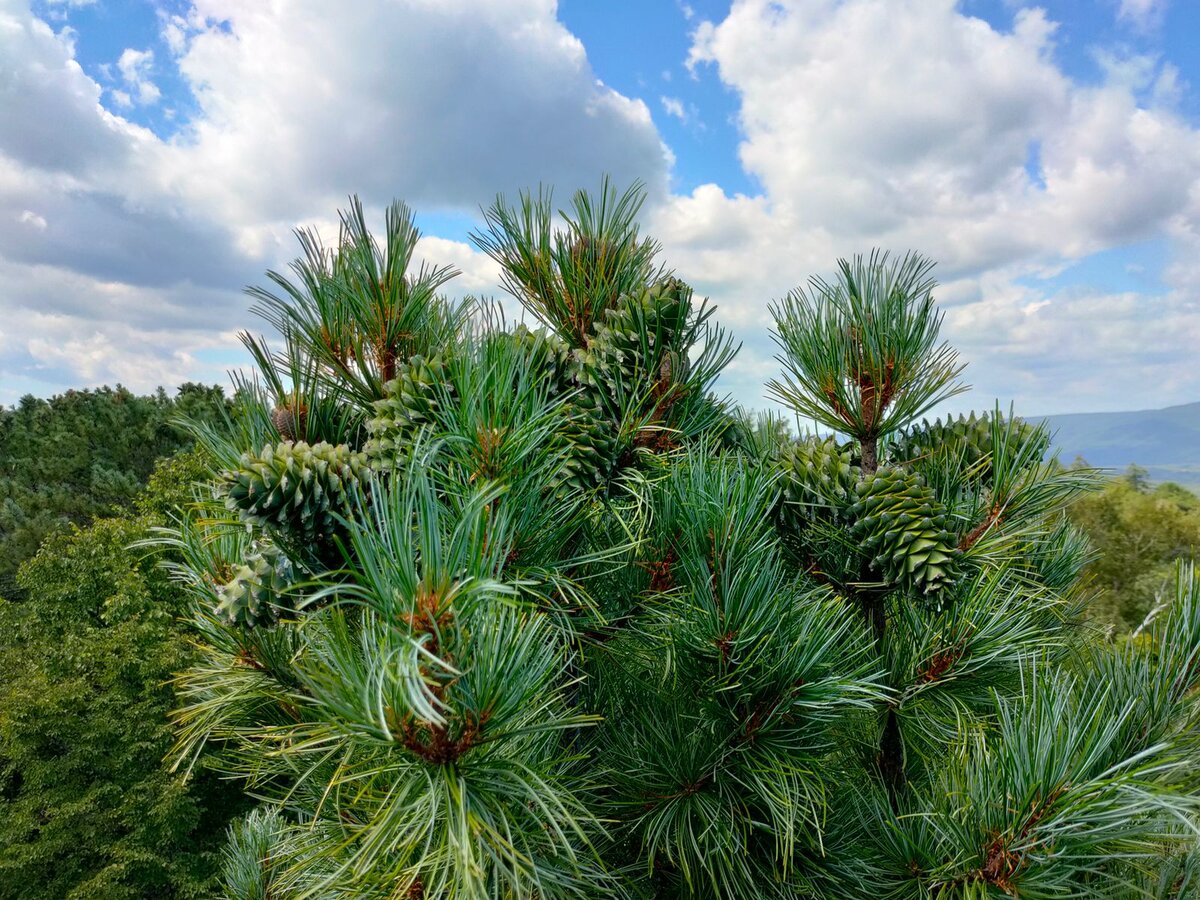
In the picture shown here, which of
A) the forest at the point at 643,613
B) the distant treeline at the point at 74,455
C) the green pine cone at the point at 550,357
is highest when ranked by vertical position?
the distant treeline at the point at 74,455

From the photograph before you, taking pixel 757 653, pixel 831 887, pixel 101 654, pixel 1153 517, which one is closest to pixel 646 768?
pixel 757 653

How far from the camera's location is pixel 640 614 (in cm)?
149

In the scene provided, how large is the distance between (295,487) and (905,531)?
111cm

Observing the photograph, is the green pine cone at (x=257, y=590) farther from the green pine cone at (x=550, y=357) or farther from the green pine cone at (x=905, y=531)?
the green pine cone at (x=905, y=531)

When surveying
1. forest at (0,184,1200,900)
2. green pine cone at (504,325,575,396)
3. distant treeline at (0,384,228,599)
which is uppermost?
distant treeline at (0,384,228,599)

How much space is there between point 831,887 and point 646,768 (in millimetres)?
510

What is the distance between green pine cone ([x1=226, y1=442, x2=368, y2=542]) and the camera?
3.50ft

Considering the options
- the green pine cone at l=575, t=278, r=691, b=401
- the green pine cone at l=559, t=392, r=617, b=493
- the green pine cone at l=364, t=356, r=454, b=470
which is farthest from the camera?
the green pine cone at l=575, t=278, r=691, b=401

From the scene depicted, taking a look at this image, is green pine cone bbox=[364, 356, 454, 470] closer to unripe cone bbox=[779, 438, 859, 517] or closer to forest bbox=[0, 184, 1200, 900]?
forest bbox=[0, 184, 1200, 900]

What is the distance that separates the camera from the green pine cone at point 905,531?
1.35 metres

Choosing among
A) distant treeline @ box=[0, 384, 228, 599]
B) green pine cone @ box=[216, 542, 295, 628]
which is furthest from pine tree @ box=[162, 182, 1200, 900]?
distant treeline @ box=[0, 384, 228, 599]

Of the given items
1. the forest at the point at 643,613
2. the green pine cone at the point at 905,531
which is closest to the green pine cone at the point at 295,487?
the forest at the point at 643,613

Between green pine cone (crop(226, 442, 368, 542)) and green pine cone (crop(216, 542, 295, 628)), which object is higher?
green pine cone (crop(226, 442, 368, 542))

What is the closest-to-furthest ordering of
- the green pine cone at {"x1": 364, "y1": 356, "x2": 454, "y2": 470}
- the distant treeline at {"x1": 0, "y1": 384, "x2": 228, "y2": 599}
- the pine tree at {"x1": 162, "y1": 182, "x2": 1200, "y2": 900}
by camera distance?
1. the pine tree at {"x1": 162, "y1": 182, "x2": 1200, "y2": 900}
2. the green pine cone at {"x1": 364, "y1": 356, "x2": 454, "y2": 470}
3. the distant treeline at {"x1": 0, "y1": 384, "x2": 228, "y2": 599}
